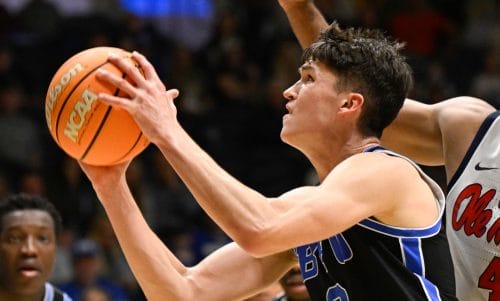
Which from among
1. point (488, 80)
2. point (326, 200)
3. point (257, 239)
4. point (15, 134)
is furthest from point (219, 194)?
point (488, 80)

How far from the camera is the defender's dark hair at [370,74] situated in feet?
11.1

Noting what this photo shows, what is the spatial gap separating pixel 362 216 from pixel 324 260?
38 cm

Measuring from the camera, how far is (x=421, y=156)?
4.30m

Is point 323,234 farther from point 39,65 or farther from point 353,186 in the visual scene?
point 39,65

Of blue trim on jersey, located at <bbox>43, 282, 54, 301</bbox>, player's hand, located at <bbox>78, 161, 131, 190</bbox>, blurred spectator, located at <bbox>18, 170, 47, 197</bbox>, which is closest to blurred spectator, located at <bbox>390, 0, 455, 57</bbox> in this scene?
blurred spectator, located at <bbox>18, 170, 47, 197</bbox>

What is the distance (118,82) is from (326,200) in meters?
0.74

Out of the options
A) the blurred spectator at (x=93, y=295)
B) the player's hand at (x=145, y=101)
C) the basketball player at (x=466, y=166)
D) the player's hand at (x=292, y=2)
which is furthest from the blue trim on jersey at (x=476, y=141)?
the blurred spectator at (x=93, y=295)

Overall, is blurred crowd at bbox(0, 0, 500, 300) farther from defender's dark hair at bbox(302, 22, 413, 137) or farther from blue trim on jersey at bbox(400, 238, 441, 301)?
blue trim on jersey at bbox(400, 238, 441, 301)

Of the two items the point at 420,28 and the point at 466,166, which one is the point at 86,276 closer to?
the point at 466,166

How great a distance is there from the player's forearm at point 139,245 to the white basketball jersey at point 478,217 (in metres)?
1.21

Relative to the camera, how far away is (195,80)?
34.4 ft

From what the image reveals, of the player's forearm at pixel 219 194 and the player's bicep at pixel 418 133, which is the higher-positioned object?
the player's forearm at pixel 219 194

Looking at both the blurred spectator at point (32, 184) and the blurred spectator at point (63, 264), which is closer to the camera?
the blurred spectator at point (63, 264)

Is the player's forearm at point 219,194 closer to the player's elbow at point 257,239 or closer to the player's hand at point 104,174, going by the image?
the player's elbow at point 257,239
